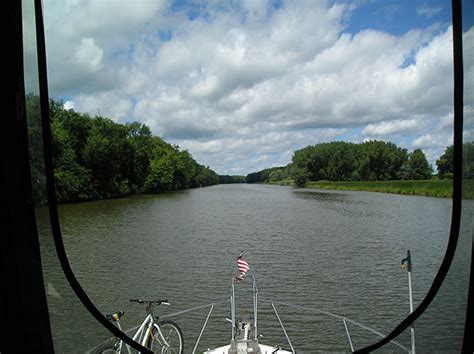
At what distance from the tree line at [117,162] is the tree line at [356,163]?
8.22 m

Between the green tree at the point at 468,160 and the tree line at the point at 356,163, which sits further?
the tree line at the point at 356,163

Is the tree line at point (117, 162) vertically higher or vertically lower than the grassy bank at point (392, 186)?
higher

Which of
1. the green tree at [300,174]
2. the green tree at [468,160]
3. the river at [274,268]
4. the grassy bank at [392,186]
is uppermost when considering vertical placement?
the green tree at [300,174]

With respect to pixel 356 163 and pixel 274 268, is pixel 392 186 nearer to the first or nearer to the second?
pixel 356 163

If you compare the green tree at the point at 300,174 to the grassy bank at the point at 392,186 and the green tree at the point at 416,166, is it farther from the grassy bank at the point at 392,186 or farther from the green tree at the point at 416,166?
the green tree at the point at 416,166

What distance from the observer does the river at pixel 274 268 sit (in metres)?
1.20

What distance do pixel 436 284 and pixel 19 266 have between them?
113 centimetres

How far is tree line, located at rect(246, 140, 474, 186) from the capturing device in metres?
21.6

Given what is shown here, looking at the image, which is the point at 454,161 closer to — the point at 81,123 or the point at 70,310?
the point at 70,310

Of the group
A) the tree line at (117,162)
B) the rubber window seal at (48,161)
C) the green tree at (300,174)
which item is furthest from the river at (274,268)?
the green tree at (300,174)

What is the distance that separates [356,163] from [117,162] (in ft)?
52.2

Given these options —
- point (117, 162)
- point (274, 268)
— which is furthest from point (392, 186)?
point (117, 162)

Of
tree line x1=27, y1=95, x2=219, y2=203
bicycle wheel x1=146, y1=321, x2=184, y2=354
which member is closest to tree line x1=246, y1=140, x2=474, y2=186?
tree line x1=27, y1=95, x2=219, y2=203

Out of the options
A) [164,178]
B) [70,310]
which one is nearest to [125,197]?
[164,178]
